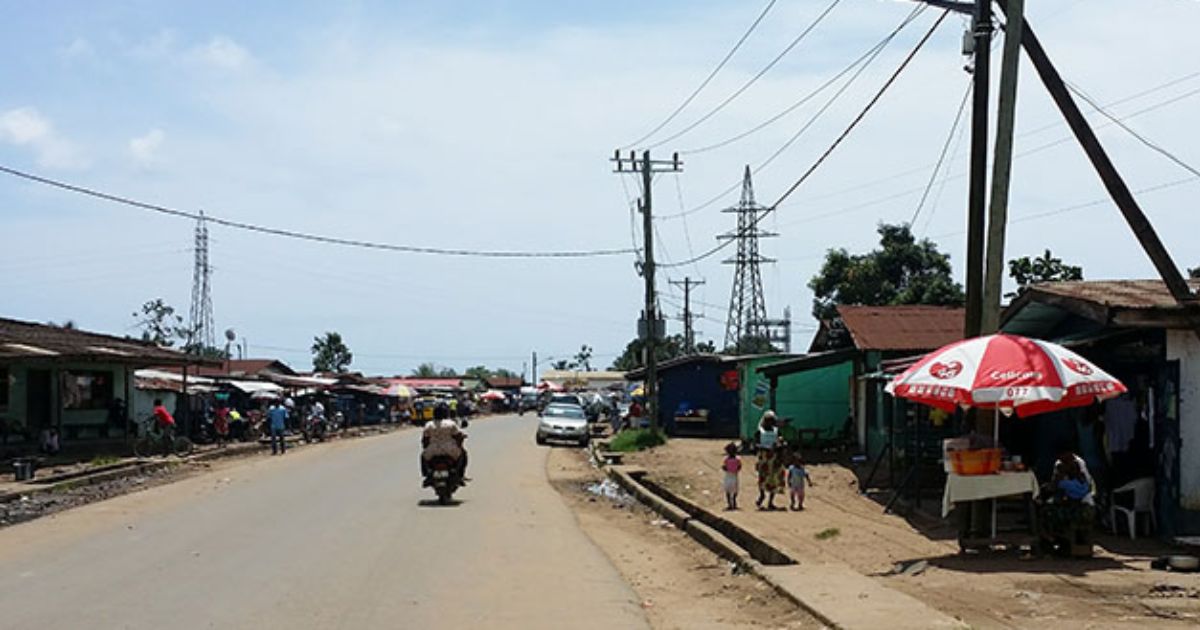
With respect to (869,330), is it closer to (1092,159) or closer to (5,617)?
(1092,159)

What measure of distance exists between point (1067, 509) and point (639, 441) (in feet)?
94.1

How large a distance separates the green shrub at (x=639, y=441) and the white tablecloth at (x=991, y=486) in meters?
26.7

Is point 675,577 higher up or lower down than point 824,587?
lower down

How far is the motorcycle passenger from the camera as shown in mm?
21484

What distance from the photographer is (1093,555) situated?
44.7ft

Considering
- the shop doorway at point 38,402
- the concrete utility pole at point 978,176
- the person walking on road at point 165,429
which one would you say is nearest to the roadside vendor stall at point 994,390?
the concrete utility pole at point 978,176

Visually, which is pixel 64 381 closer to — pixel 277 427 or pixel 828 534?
pixel 277 427

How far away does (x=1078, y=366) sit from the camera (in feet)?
44.3

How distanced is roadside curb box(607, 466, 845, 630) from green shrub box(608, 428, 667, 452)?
1169cm

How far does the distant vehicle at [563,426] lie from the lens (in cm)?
4631

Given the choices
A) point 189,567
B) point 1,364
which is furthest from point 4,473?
point 189,567

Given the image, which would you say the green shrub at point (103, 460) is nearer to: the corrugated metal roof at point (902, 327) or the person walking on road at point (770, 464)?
the person walking on road at point (770, 464)

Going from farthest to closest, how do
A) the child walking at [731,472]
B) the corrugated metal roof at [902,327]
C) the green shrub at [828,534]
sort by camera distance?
1. the corrugated metal roof at [902,327]
2. the child walking at [731,472]
3. the green shrub at [828,534]

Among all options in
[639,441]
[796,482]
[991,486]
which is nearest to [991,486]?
[991,486]
